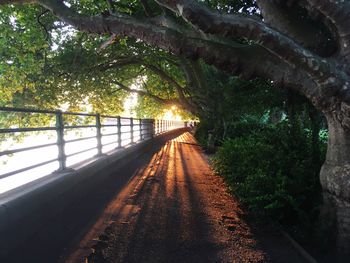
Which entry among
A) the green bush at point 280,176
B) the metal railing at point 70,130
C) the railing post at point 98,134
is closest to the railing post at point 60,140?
the metal railing at point 70,130

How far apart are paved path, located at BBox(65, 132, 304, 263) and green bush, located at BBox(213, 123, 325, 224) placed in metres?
0.42

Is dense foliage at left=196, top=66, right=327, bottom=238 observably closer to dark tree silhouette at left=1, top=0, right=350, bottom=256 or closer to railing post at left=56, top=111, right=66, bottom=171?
dark tree silhouette at left=1, top=0, right=350, bottom=256

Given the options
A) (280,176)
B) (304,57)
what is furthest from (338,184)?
(304,57)

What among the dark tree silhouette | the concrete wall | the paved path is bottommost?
the paved path

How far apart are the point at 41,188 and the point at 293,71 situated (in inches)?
147

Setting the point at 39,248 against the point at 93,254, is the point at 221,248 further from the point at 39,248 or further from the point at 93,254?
the point at 39,248

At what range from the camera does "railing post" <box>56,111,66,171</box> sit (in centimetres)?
623

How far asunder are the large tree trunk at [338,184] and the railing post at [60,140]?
4.07 meters

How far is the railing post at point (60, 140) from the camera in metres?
6.23

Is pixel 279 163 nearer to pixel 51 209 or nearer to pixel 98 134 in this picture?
pixel 51 209

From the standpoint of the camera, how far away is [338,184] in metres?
5.15

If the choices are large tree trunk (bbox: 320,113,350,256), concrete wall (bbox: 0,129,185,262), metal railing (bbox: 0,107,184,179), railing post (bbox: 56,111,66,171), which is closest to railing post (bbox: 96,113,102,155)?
metal railing (bbox: 0,107,184,179)

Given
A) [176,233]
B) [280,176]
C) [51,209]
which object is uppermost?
[280,176]

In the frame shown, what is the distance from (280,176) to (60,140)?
145 inches
